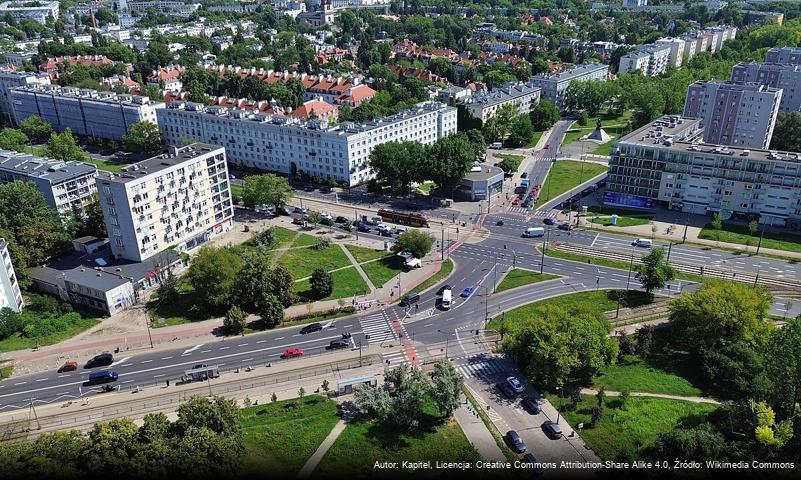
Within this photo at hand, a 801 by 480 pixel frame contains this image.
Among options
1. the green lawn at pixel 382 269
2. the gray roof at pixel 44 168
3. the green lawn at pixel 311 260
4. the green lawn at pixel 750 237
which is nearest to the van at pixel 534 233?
the green lawn at pixel 382 269

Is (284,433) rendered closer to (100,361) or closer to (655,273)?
(100,361)

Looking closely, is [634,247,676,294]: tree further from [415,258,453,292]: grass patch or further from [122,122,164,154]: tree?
[122,122,164,154]: tree

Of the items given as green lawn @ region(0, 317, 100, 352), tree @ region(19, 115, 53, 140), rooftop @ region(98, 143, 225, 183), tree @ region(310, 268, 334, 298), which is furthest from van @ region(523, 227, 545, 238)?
tree @ region(19, 115, 53, 140)

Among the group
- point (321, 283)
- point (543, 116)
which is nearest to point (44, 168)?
point (321, 283)

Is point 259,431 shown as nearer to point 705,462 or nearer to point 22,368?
point 22,368

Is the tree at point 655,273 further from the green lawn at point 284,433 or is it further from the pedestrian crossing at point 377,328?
the green lawn at point 284,433

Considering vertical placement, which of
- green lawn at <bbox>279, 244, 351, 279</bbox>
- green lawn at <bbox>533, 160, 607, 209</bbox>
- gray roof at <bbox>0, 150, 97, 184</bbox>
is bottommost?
green lawn at <bbox>279, 244, 351, 279</bbox>
